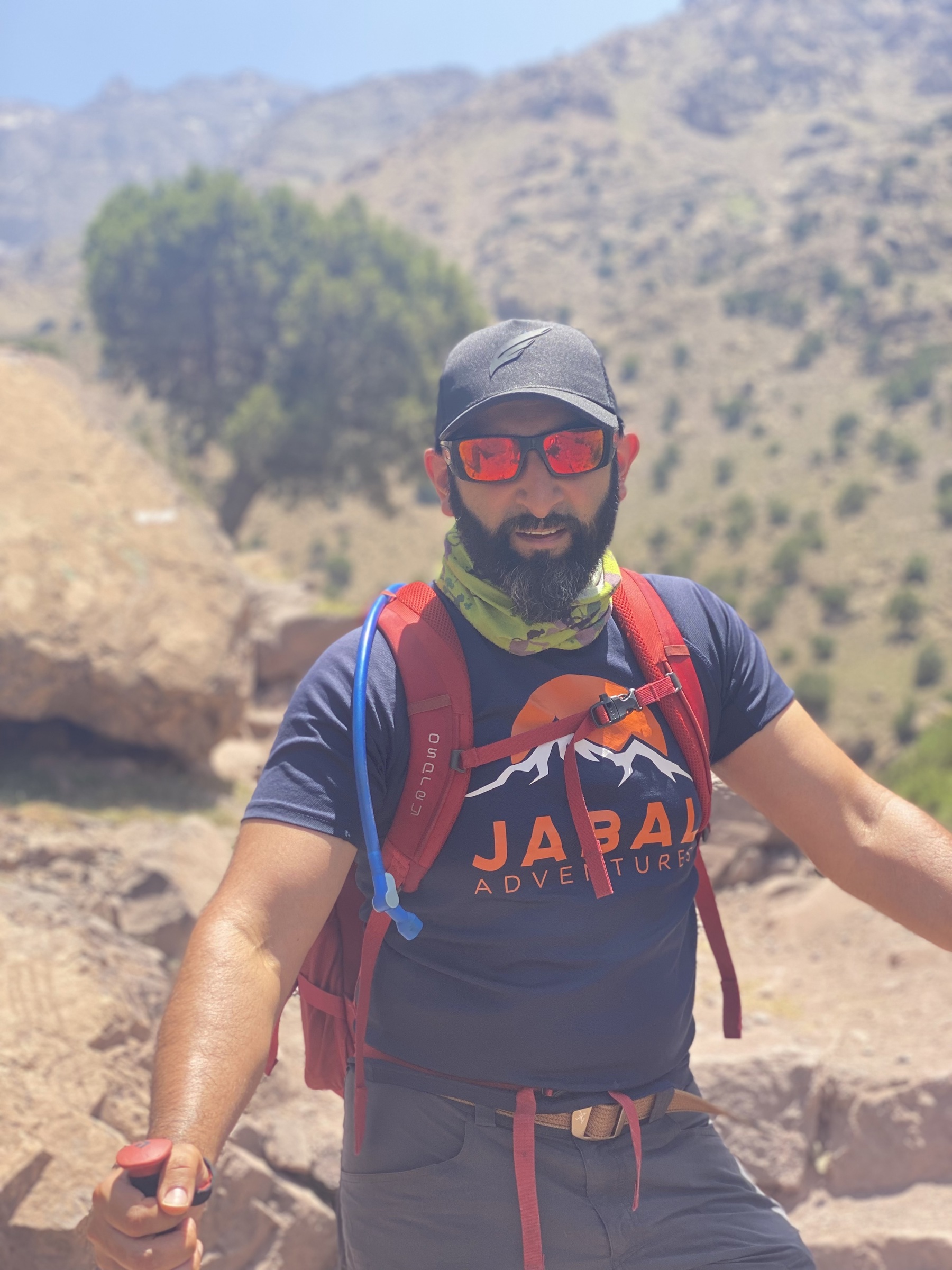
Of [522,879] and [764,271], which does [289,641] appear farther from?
[764,271]

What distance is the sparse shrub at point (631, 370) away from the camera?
50.3 metres

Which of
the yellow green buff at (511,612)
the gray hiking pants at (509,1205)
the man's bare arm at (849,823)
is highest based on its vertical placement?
the yellow green buff at (511,612)

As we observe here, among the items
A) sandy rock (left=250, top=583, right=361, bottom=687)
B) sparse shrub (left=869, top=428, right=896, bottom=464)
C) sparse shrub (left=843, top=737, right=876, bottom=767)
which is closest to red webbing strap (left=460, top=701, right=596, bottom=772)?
sandy rock (left=250, top=583, right=361, bottom=687)

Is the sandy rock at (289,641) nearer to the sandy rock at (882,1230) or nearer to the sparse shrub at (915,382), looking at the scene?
the sandy rock at (882,1230)

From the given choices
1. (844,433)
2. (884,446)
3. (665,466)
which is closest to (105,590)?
(884,446)

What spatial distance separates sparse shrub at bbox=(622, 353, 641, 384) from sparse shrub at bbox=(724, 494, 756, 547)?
1505 cm

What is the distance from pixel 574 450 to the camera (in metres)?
2.03

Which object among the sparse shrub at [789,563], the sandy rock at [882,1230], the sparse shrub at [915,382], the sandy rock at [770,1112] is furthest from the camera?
the sparse shrub at [915,382]

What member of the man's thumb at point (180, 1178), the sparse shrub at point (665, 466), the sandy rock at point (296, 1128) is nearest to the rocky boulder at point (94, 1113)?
the sandy rock at point (296, 1128)

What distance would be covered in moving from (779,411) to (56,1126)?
44.0 metres

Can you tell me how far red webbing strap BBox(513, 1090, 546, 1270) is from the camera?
1737 mm

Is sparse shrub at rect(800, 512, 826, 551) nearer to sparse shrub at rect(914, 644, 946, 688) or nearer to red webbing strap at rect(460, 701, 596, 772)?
sparse shrub at rect(914, 644, 946, 688)

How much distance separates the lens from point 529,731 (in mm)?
1845

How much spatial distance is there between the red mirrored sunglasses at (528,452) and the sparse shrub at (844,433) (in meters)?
37.9
